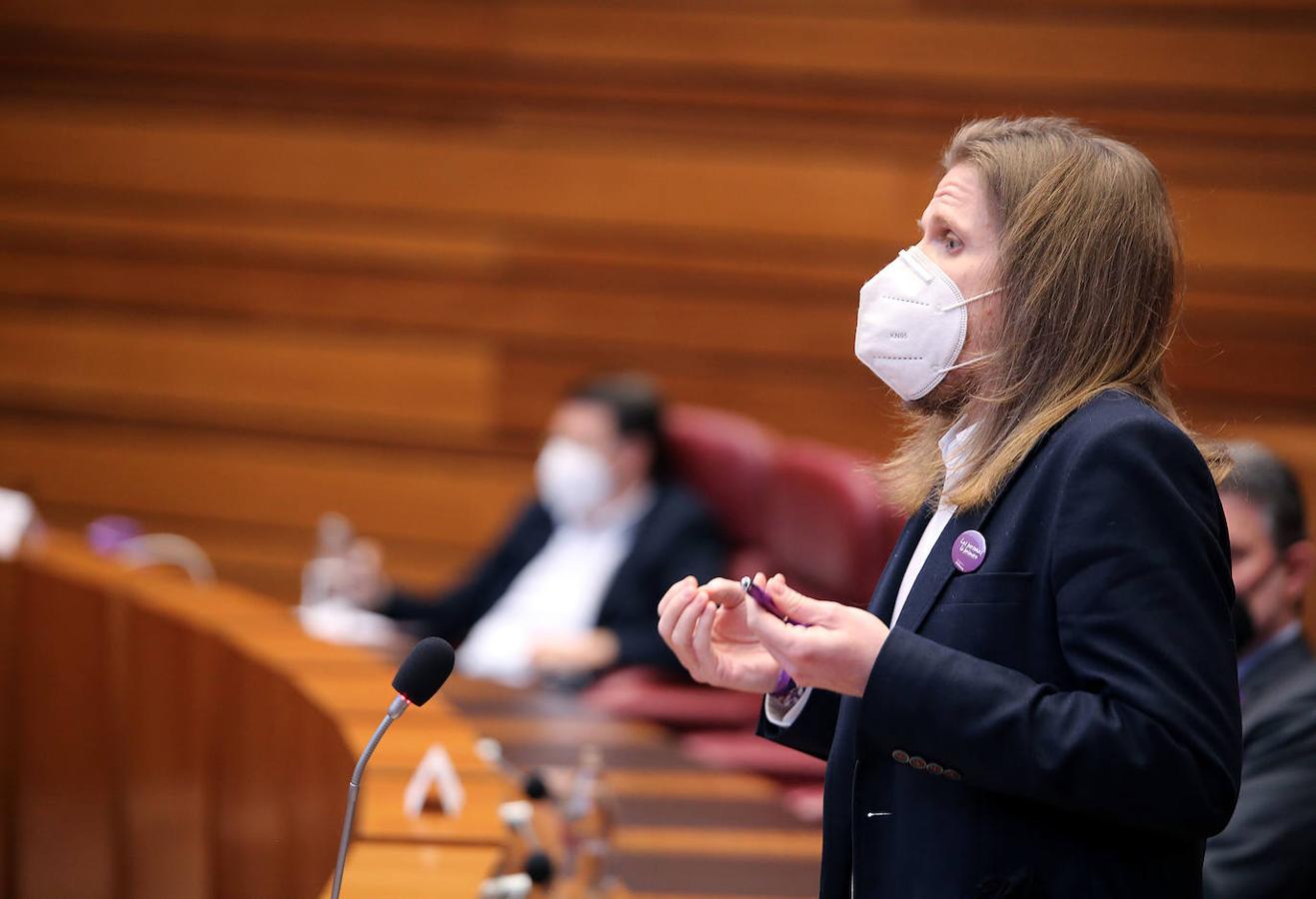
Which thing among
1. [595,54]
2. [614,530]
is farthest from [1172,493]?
[595,54]

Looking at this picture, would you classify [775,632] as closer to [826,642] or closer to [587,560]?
[826,642]

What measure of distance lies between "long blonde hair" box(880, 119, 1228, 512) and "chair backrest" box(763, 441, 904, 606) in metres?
1.77

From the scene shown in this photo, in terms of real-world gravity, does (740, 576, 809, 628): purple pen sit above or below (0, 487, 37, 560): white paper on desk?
above

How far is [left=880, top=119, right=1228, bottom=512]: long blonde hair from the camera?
121cm

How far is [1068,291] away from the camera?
1.21m

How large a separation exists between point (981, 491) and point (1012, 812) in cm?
26

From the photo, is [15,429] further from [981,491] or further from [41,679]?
[981,491]

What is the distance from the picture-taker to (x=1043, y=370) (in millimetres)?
1234

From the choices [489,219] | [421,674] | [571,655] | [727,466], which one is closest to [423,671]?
[421,674]

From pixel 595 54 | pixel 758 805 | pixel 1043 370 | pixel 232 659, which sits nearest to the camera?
pixel 1043 370

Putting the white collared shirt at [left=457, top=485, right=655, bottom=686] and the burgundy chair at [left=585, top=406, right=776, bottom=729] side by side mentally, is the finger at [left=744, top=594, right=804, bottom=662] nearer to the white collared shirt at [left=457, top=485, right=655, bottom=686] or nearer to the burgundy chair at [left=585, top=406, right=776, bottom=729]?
the burgundy chair at [left=585, top=406, right=776, bottom=729]

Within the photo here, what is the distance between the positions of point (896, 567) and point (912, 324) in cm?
23

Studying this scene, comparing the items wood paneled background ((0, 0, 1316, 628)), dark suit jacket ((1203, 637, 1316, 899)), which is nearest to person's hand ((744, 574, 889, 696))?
dark suit jacket ((1203, 637, 1316, 899))

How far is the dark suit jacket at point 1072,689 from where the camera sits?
1.11 m
